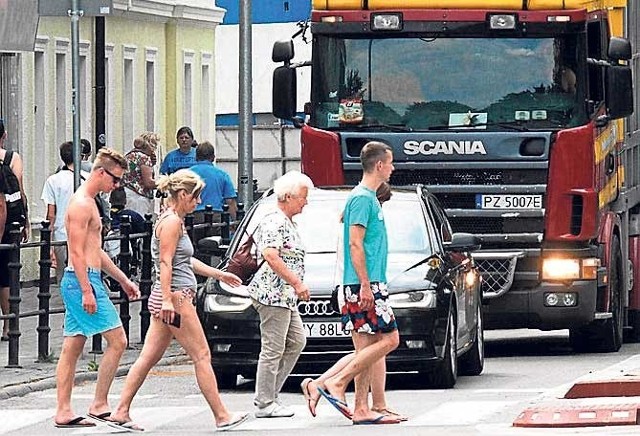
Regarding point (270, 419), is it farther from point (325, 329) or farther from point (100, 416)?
point (325, 329)

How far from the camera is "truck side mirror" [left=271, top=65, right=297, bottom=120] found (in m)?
21.2

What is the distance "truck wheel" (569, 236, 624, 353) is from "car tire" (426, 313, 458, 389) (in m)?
4.20

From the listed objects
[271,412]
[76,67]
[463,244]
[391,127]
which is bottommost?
[271,412]

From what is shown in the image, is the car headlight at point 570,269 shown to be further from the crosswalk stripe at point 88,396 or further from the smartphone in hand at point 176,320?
the smartphone in hand at point 176,320

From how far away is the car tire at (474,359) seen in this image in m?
19.0

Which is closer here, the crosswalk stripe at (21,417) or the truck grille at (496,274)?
the crosswalk stripe at (21,417)

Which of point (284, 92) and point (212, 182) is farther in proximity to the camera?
point (212, 182)

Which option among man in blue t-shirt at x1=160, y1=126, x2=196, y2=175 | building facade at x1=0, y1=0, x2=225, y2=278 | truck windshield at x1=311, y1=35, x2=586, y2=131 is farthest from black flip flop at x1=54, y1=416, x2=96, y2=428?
building facade at x1=0, y1=0, x2=225, y2=278

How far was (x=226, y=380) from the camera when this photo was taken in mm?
18188

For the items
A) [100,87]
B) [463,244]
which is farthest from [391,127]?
[100,87]

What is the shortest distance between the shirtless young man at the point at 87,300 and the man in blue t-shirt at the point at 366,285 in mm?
1466

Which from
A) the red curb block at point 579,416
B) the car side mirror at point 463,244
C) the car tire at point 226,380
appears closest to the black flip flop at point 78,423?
the car tire at point 226,380

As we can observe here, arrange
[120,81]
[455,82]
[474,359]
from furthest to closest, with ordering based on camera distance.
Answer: [120,81], [455,82], [474,359]

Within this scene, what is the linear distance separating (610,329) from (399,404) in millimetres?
5879
